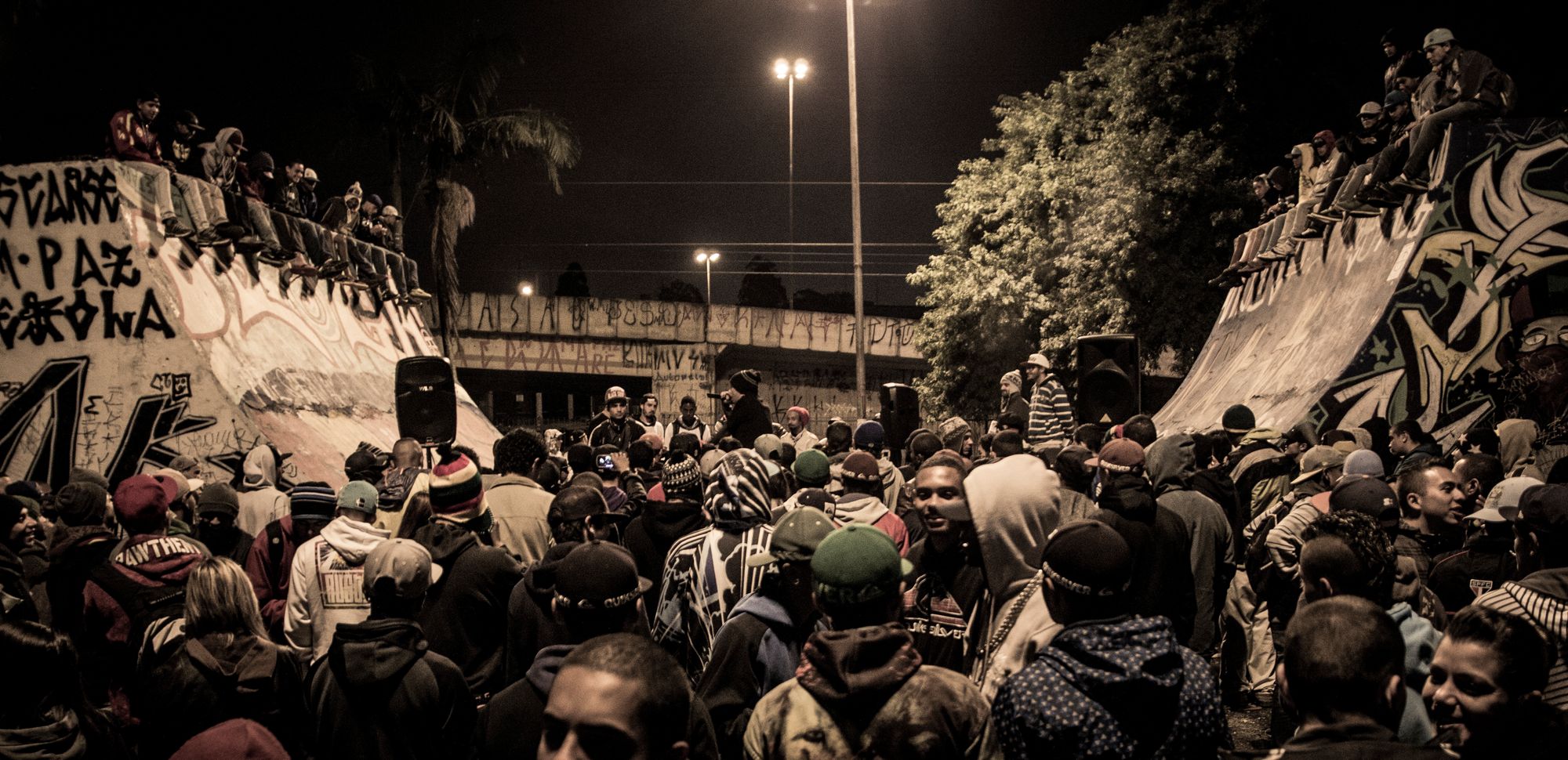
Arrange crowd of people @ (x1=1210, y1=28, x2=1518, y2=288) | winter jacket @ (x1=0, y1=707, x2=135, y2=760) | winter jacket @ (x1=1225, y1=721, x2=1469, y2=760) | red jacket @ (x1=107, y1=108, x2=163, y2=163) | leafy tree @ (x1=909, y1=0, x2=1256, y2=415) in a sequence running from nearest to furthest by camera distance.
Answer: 1. winter jacket @ (x1=1225, y1=721, x2=1469, y2=760)
2. winter jacket @ (x1=0, y1=707, x2=135, y2=760)
3. crowd of people @ (x1=1210, y1=28, x2=1518, y2=288)
4. red jacket @ (x1=107, y1=108, x2=163, y2=163)
5. leafy tree @ (x1=909, y1=0, x2=1256, y2=415)

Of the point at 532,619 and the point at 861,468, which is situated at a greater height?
the point at 861,468

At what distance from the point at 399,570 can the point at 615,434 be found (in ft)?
28.0

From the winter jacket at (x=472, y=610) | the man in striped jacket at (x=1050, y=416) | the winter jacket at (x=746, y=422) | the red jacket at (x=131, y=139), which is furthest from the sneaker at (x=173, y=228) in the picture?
the winter jacket at (x=472, y=610)

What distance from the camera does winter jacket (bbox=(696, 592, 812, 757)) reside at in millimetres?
3732

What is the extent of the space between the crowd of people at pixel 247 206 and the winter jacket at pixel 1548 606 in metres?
16.5

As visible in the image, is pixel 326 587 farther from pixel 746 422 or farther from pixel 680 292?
pixel 680 292

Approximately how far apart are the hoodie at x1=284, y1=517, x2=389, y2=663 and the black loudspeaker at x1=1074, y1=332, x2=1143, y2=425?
8.27 metres

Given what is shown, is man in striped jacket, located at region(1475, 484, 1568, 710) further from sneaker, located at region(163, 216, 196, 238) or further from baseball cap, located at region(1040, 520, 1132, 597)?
sneaker, located at region(163, 216, 196, 238)

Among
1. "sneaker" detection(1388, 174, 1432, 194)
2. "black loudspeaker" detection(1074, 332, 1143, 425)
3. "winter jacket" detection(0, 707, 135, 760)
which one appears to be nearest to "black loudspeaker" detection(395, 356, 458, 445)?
"black loudspeaker" detection(1074, 332, 1143, 425)

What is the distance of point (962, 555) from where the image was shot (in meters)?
4.40

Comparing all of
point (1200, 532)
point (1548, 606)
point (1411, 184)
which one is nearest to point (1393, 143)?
point (1411, 184)

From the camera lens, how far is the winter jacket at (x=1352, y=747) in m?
2.48

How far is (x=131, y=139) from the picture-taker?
15.4 meters

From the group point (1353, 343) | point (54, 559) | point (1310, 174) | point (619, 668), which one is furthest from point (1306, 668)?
point (1310, 174)
